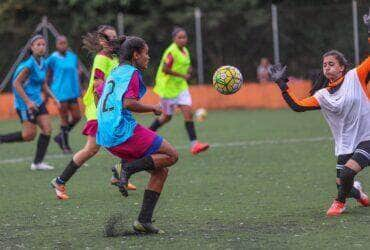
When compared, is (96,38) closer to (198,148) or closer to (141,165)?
(141,165)

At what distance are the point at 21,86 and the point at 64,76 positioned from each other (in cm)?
351

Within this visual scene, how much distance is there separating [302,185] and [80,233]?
343cm

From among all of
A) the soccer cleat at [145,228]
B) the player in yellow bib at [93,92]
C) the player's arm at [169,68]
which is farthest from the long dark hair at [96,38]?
the player's arm at [169,68]

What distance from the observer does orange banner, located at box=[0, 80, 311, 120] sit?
2486cm

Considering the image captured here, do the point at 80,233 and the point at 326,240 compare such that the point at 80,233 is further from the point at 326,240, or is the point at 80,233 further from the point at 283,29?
the point at 283,29

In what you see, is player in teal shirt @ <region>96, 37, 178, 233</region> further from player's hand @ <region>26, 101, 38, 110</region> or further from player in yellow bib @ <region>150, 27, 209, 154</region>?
player in yellow bib @ <region>150, 27, 209, 154</region>

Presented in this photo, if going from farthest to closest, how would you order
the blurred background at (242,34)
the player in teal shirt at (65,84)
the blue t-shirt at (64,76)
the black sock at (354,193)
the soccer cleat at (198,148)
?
the blurred background at (242,34)
the blue t-shirt at (64,76)
the player in teal shirt at (65,84)
the soccer cleat at (198,148)
the black sock at (354,193)

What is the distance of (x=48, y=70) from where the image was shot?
53.9 ft

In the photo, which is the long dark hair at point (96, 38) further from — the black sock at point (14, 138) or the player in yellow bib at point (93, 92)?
the black sock at point (14, 138)

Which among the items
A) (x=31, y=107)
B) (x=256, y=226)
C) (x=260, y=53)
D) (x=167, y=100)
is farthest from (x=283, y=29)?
(x=256, y=226)

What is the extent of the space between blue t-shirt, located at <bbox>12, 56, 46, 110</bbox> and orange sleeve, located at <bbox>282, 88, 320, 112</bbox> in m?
5.00

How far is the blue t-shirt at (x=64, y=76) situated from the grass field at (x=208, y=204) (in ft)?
3.20

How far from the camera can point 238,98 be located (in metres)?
25.6

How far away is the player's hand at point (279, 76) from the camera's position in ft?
27.0
